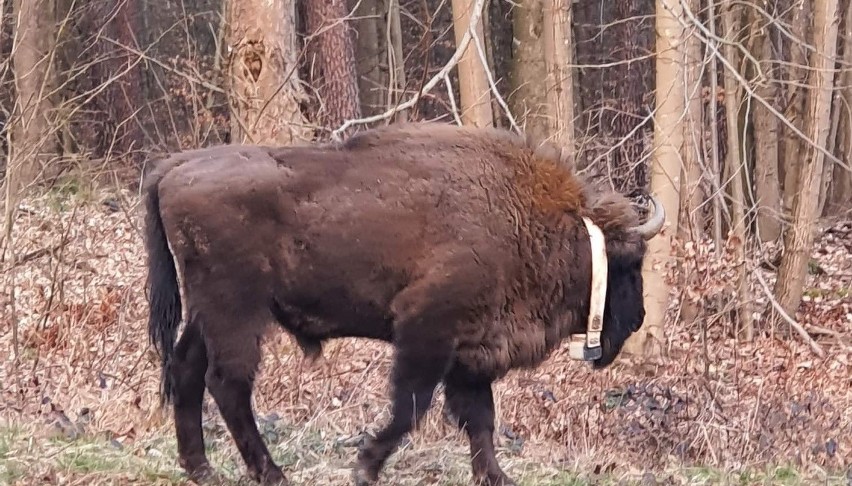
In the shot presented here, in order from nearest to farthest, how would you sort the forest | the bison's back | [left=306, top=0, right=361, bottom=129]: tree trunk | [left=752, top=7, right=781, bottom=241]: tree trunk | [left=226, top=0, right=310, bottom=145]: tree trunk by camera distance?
the bison's back → the forest → [left=226, top=0, right=310, bottom=145]: tree trunk → [left=306, top=0, right=361, bottom=129]: tree trunk → [left=752, top=7, right=781, bottom=241]: tree trunk

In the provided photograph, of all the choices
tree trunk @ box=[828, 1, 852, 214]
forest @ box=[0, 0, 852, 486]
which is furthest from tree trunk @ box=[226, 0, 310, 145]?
tree trunk @ box=[828, 1, 852, 214]

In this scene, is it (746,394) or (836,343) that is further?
(836,343)

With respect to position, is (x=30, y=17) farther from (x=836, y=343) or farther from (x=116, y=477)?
(x=836, y=343)

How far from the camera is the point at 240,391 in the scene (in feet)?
16.9

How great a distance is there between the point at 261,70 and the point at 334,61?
4.60 m

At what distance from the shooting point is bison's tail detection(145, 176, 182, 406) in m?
5.37

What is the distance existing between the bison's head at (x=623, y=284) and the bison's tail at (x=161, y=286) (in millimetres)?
2193

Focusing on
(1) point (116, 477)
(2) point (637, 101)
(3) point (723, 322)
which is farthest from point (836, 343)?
(1) point (116, 477)

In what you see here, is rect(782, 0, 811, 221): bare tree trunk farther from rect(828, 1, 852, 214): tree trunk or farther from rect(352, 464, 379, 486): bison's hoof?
rect(352, 464, 379, 486): bison's hoof

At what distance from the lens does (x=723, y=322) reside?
1173 cm

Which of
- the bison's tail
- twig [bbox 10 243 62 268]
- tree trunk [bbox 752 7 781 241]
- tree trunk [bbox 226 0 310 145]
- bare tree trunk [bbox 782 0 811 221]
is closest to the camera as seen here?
the bison's tail

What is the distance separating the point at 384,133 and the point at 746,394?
4.60m

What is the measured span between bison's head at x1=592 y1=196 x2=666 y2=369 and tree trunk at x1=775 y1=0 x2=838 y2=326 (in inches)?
235

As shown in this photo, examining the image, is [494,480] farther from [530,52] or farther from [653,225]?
[530,52]
